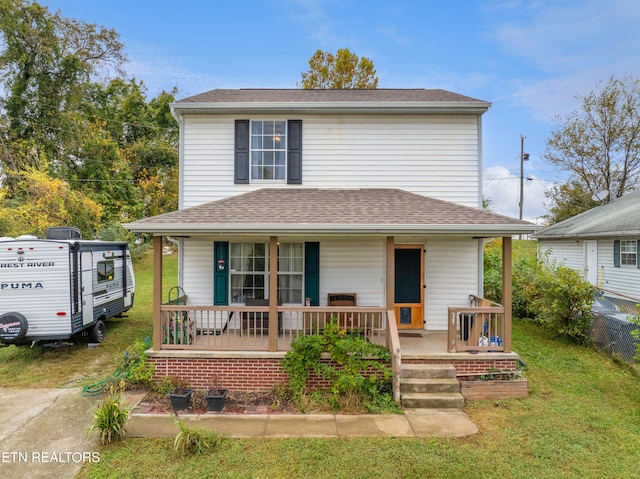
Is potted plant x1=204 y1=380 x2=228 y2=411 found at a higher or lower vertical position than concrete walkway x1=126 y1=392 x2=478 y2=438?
higher

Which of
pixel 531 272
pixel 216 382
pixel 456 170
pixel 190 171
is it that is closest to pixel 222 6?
pixel 190 171

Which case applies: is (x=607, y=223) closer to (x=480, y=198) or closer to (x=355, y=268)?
(x=480, y=198)

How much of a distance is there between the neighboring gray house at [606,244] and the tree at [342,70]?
13.7 metres

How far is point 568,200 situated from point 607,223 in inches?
456

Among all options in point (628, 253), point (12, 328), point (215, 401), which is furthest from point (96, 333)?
point (628, 253)

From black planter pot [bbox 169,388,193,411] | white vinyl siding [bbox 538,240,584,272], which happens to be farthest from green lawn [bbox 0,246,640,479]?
white vinyl siding [bbox 538,240,584,272]

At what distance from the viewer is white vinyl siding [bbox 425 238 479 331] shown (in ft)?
26.1

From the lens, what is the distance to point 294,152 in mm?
8273

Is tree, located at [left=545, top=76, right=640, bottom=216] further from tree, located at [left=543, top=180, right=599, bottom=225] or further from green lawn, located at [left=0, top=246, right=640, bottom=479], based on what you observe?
green lawn, located at [left=0, top=246, right=640, bottom=479]

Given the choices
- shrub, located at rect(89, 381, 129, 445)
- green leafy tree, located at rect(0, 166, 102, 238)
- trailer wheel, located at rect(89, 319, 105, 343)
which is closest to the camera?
shrub, located at rect(89, 381, 129, 445)

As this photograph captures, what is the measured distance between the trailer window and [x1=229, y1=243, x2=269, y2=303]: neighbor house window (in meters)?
3.86

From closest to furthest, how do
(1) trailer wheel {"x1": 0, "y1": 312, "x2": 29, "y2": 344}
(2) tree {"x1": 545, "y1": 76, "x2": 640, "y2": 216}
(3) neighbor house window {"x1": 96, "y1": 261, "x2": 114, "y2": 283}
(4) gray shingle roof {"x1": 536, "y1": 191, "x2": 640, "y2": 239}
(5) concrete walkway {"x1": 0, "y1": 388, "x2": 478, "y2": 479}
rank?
(5) concrete walkway {"x1": 0, "y1": 388, "x2": 478, "y2": 479} → (1) trailer wheel {"x1": 0, "y1": 312, "x2": 29, "y2": 344} → (3) neighbor house window {"x1": 96, "y1": 261, "x2": 114, "y2": 283} → (4) gray shingle roof {"x1": 536, "y1": 191, "x2": 640, "y2": 239} → (2) tree {"x1": 545, "y1": 76, "x2": 640, "y2": 216}

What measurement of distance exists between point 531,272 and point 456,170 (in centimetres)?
529

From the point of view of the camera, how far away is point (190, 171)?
27.0ft
